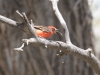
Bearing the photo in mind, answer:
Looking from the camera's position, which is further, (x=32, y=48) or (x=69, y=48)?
(x=32, y=48)

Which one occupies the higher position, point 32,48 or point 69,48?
point 32,48

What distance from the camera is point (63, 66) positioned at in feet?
13.8

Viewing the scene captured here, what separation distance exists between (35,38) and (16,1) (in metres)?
2.37

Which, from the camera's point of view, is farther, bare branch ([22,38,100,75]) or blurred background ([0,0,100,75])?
blurred background ([0,0,100,75])

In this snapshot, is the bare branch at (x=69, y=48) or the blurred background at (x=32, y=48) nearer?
the bare branch at (x=69, y=48)

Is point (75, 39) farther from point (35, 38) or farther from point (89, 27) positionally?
point (35, 38)

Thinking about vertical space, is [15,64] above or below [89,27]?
below

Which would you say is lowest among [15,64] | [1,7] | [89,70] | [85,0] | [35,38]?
[35,38]

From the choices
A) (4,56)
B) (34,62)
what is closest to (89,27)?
(34,62)

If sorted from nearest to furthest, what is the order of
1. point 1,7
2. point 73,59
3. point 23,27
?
point 23,27, point 1,7, point 73,59

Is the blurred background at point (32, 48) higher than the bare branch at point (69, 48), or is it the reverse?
the blurred background at point (32, 48)

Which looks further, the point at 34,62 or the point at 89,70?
the point at 89,70

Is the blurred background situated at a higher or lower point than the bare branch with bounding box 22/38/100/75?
higher

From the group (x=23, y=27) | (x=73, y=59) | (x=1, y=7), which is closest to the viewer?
(x=23, y=27)
